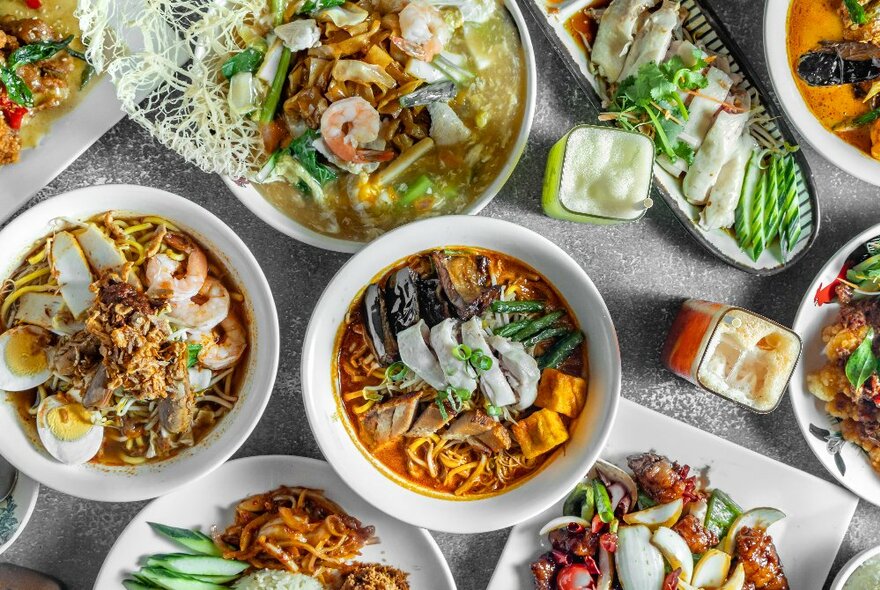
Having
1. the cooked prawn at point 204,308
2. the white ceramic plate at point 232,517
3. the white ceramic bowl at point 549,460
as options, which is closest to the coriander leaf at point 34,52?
the cooked prawn at point 204,308

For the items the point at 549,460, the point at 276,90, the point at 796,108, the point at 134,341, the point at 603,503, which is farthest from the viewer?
the point at 603,503

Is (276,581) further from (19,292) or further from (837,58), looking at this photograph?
(837,58)

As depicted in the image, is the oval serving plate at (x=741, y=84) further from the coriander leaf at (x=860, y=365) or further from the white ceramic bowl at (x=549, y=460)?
the white ceramic bowl at (x=549, y=460)

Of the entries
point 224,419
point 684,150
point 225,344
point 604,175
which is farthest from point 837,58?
point 224,419

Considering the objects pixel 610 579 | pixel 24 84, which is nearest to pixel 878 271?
pixel 610 579

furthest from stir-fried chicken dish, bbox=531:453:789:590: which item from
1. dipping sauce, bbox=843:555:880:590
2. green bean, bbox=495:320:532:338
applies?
green bean, bbox=495:320:532:338

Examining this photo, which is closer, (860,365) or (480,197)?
(480,197)

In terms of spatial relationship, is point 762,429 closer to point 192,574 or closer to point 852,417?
point 852,417
